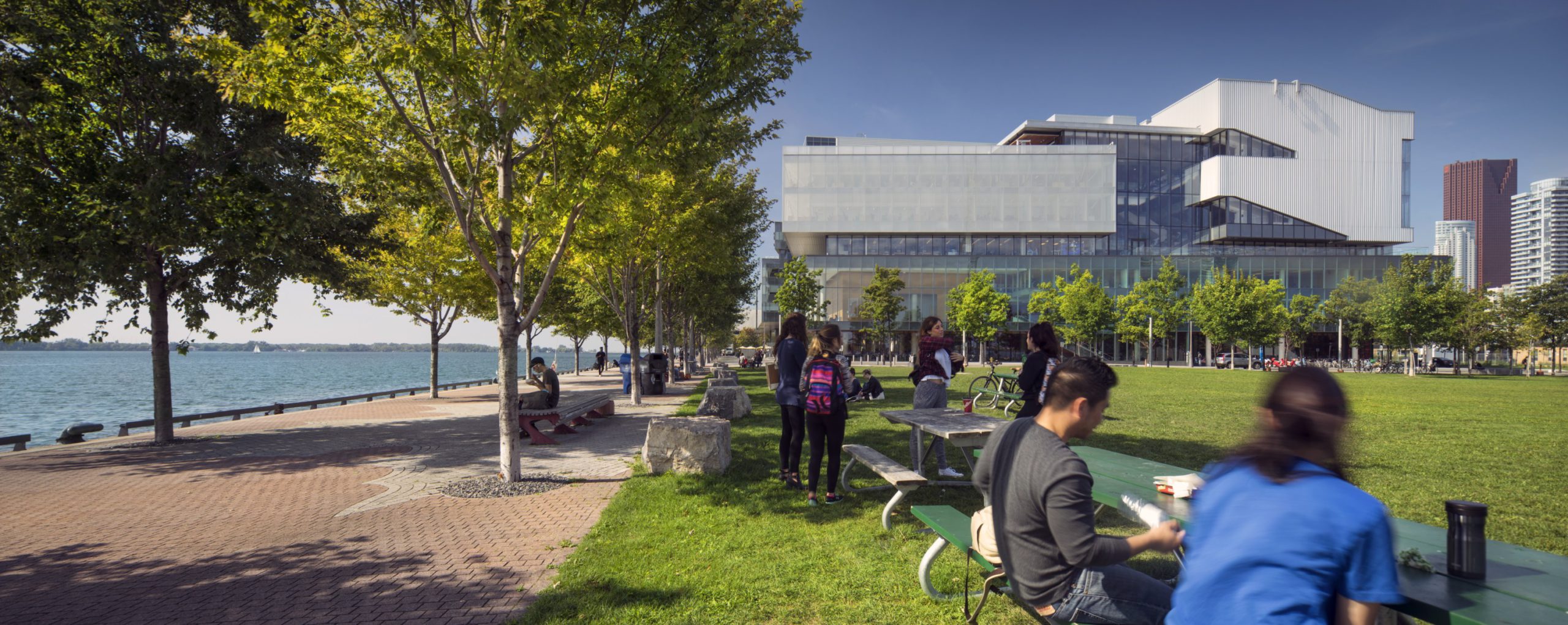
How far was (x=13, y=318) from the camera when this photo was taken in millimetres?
10961

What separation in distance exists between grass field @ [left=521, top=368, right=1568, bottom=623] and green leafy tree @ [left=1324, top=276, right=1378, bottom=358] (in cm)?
4570

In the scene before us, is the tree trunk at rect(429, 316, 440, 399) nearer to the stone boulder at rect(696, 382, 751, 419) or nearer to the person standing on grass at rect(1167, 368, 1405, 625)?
the stone boulder at rect(696, 382, 751, 419)

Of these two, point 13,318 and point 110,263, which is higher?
point 110,263

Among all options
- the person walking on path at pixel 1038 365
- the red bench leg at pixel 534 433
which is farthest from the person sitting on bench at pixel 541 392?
the person walking on path at pixel 1038 365

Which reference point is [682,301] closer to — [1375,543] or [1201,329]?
[1375,543]

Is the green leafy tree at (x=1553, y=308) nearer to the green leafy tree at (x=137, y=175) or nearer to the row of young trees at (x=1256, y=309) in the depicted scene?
the row of young trees at (x=1256, y=309)

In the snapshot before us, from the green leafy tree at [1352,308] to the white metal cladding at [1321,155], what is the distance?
664 inches

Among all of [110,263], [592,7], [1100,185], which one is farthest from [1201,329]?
[110,263]

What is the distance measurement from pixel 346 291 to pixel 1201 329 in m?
52.5

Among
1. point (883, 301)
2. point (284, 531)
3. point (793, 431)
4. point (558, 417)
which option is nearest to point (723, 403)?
point (558, 417)

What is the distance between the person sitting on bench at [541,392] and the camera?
12320 millimetres

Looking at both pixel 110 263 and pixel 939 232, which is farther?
pixel 939 232

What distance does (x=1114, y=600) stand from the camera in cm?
272

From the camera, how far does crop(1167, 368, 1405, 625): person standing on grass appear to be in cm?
176
